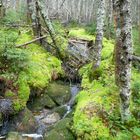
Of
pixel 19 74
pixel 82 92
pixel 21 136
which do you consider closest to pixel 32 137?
pixel 21 136

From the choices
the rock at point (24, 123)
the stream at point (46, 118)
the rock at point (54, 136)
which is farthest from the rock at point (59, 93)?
the rock at point (54, 136)

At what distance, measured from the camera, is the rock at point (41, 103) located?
31.4ft

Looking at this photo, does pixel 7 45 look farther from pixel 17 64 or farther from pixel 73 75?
pixel 73 75

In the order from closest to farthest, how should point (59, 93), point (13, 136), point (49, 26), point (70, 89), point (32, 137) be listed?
point (13, 136)
point (32, 137)
point (59, 93)
point (70, 89)
point (49, 26)

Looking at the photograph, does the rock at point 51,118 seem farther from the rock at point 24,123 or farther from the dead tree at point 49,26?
the dead tree at point 49,26

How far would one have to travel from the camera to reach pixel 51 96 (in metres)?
10.4

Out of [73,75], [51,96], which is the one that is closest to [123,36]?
[51,96]

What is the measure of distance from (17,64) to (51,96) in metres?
1.88

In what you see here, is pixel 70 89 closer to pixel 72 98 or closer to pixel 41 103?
pixel 72 98

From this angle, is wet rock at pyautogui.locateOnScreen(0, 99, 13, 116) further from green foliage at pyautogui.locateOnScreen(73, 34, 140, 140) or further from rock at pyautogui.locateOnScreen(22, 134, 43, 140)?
green foliage at pyautogui.locateOnScreen(73, 34, 140, 140)

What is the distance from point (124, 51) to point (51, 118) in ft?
11.9

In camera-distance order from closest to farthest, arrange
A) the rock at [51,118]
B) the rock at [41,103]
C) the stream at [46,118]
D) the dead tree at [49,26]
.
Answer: the stream at [46,118]
the rock at [51,118]
the rock at [41,103]
the dead tree at [49,26]

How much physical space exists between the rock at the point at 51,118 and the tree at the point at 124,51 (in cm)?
259

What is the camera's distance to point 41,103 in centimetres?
975
